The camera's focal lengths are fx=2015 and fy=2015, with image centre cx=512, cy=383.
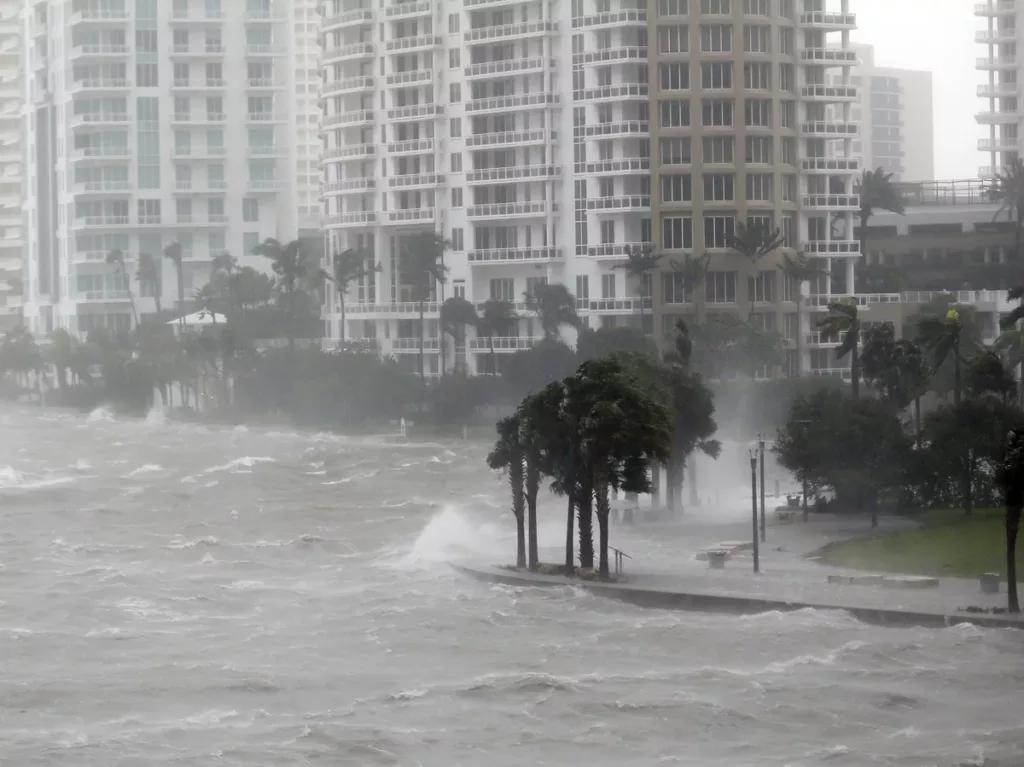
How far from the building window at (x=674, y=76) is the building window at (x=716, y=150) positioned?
361 cm

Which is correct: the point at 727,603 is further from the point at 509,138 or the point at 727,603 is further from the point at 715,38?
the point at 509,138

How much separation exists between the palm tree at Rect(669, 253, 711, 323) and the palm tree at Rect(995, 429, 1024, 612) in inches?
2985

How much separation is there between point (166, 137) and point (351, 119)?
32580mm

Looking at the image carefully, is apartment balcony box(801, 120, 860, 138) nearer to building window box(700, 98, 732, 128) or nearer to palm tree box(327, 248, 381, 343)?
building window box(700, 98, 732, 128)

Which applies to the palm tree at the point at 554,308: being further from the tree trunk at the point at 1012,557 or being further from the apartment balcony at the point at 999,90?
the tree trunk at the point at 1012,557

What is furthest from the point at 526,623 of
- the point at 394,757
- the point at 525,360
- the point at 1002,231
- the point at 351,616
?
the point at 1002,231

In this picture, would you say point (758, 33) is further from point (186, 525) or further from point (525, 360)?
point (186, 525)

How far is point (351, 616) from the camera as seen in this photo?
5481cm

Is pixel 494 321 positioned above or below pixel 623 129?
below

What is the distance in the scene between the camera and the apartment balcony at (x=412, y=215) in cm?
14075

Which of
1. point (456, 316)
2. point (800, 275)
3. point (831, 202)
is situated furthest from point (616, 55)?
point (456, 316)

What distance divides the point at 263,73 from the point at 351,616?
4897 inches

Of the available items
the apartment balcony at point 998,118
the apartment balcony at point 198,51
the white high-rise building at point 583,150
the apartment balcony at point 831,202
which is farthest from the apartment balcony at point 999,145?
the apartment balcony at point 198,51

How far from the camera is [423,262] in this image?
134 meters
